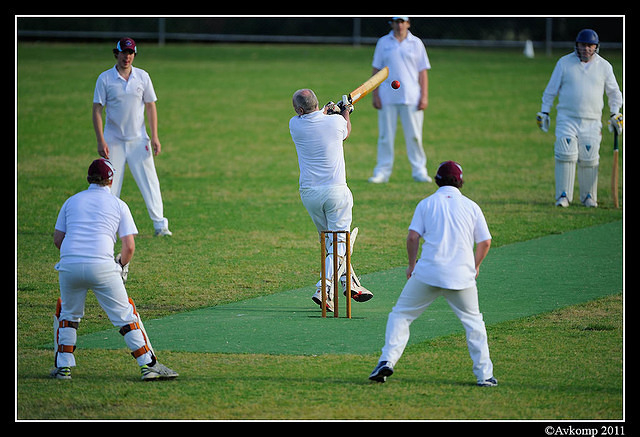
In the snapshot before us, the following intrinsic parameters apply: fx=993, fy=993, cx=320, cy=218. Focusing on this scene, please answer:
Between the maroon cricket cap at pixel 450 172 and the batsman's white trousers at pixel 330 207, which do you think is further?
the batsman's white trousers at pixel 330 207

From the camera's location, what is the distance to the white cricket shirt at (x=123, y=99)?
12438mm

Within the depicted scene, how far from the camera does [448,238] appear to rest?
7398mm

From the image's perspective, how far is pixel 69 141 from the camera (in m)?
22.4

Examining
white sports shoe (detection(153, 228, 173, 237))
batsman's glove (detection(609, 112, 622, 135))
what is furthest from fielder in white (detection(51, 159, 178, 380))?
batsman's glove (detection(609, 112, 622, 135))

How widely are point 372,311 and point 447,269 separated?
2.59 m

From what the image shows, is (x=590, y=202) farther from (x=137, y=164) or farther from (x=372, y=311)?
(x=137, y=164)

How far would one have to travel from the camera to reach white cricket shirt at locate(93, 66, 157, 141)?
12.4m

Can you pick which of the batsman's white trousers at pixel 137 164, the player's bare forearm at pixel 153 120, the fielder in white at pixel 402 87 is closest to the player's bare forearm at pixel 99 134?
the batsman's white trousers at pixel 137 164

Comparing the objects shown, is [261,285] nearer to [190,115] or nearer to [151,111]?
[151,111]

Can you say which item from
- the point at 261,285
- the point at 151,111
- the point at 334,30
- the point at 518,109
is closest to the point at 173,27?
the point at 334,30

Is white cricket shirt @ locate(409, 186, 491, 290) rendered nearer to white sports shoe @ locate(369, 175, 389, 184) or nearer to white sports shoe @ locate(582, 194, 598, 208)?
white sports shoe @ locate(582, 194, 598, 208)

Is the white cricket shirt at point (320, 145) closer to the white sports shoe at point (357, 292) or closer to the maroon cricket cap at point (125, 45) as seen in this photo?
the white sports shoe at point (357, 292)

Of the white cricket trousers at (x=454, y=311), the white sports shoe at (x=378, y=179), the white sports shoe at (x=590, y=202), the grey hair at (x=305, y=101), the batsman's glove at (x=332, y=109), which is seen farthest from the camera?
the white sports shoe at (x=378, y=179)

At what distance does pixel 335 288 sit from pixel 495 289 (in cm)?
212
